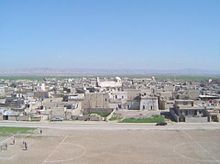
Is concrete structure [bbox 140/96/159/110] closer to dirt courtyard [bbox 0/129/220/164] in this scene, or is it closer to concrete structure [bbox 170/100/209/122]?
concrete structure [bbox 170/100/209/122]

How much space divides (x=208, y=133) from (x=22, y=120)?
22.8 metres

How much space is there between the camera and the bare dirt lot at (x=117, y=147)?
2897 cm

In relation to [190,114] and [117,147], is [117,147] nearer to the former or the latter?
[117,147]

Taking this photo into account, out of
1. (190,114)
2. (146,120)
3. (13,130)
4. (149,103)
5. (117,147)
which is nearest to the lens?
(117,147)

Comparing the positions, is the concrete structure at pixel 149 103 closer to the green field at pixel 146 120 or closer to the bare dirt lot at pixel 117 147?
the green field at pixel 146 120

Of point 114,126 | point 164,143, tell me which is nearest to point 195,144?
point 164,143

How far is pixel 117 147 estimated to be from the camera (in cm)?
3309

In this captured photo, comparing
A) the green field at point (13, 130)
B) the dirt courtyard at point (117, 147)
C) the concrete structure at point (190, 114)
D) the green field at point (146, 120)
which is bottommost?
the dirt courtyard at point (117, 147)

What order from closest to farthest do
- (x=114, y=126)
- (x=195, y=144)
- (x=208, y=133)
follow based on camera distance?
(x=195, y=144) → (x=208, y=133) → (x=114, y=126)

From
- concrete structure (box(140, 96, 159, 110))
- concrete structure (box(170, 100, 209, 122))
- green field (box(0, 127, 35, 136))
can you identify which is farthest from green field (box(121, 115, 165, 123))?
green field (box(0, 127, 35, 136))

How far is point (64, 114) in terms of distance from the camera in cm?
4984

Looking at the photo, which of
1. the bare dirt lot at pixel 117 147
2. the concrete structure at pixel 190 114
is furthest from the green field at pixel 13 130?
the concrete structure at pixel 190 114

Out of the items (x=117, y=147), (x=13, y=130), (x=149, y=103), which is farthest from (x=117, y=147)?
(x=149, y=103)

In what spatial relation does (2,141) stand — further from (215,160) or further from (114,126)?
(215,160)
